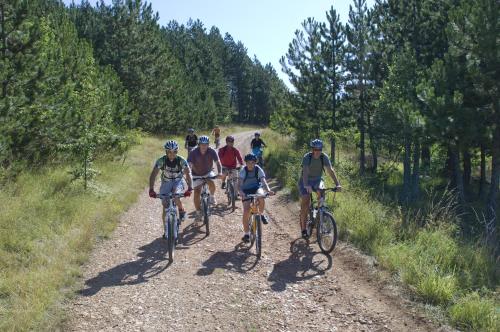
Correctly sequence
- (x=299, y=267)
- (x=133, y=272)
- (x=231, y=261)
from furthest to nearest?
(x=231, y=261), (x=299, y=267), (x=133, y=272)

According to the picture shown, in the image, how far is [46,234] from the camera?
852 centimetres

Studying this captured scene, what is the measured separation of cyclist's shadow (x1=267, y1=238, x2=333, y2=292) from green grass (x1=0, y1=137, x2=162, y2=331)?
11.0 ft

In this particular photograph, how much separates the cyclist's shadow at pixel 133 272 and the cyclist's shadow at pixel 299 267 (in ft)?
6.80

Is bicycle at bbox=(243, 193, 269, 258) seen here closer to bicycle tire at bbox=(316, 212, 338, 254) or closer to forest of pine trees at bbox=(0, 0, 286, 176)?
bicycle tire at bbox=(316, 212, 338, 254)

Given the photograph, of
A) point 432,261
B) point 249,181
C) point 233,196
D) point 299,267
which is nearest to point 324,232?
point 299,267

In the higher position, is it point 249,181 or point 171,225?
point 249,181

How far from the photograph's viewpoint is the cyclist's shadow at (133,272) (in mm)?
6973

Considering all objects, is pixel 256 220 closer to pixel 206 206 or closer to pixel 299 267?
pixel 299 267

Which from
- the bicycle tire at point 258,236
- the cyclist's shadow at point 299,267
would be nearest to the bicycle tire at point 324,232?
the cyclist's shadow at point 299,267

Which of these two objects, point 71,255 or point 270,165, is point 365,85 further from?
point 71,255

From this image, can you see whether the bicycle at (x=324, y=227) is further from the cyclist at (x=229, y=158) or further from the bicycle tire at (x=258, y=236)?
the cyclist at (x=229, y=158)

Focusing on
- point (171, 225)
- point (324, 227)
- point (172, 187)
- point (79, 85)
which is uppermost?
point (79, 85)

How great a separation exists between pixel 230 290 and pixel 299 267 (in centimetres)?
161

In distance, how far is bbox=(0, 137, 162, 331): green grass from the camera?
19.2ft
